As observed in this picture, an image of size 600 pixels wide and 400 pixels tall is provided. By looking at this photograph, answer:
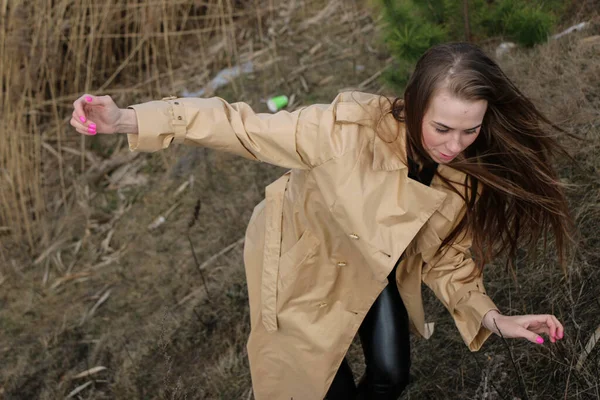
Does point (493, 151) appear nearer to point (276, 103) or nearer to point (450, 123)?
point (450, 123)

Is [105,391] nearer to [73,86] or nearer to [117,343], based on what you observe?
[117,343]

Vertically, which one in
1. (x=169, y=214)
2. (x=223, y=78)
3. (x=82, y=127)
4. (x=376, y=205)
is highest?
(x=82, y=127)

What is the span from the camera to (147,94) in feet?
15.6

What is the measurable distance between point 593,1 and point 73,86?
10.7 ft

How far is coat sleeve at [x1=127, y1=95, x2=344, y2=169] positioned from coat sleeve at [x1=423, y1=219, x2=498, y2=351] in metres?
0.53

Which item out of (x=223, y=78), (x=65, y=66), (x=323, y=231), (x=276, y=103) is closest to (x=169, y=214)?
(x=276, y=103)

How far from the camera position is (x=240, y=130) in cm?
188

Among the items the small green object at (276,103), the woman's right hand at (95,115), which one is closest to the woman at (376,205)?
the woman's right hand at (95,115)

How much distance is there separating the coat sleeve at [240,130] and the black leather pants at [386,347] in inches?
20.9

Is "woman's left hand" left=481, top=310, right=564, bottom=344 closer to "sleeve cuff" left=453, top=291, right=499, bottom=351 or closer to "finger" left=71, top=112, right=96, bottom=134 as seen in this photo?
"sleeve cuff" left=453, top=291, right=499, bottom=351

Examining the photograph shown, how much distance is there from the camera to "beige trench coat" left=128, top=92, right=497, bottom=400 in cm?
186

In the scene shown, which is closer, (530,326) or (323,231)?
(530,326)

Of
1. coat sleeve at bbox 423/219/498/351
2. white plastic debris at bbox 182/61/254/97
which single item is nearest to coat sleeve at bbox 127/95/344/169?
coat sleeve at bbox 423/219/498/351

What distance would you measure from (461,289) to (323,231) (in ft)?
1.46
